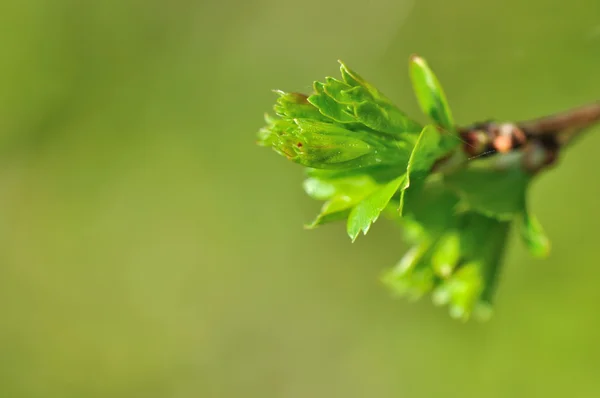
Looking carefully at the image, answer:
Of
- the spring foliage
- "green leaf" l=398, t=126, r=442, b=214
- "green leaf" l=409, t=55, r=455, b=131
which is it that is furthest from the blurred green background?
"green leaf" l=398, t=126, r=442, b=214

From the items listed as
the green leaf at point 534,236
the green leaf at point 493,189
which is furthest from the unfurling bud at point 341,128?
the green leaf at point 534,236

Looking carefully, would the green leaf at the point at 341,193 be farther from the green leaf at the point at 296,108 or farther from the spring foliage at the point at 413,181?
the green leaf at the point at 296,108

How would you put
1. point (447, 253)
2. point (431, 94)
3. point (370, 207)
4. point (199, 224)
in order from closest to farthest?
1. point (370, 207)
2. point (431, 94)
3. point (447, 253)
4. point (199, 224)

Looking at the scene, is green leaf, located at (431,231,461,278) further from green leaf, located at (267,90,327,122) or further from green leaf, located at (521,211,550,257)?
green leaf, located at (267,90,327,122)

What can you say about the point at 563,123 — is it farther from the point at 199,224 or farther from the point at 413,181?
the point at 199,224

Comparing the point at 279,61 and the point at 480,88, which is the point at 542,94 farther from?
the point at 279,61

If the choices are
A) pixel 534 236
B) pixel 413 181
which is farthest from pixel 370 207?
pixel 534 236
